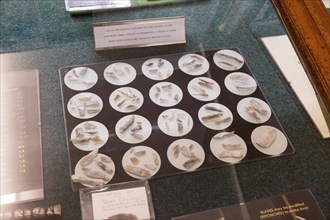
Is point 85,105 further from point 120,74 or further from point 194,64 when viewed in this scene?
point 194,64

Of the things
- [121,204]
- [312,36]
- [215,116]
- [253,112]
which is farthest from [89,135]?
[312,36]

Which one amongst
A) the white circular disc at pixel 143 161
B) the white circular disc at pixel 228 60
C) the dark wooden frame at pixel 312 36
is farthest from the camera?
the white circular disc at pixel 228 60

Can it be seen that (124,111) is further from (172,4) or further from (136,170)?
(172,4)

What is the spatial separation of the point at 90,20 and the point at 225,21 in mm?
409

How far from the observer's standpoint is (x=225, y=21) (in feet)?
3.76

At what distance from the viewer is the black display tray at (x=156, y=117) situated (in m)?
0.84

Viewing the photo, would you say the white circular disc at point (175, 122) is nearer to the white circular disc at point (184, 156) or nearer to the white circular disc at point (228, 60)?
the white circular disc at point (184, 156)

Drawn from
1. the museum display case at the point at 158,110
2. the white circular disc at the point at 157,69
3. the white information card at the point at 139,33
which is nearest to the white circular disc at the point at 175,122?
the museum display case at the point at 158,110

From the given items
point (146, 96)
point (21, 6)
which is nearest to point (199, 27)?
point (146, 96)

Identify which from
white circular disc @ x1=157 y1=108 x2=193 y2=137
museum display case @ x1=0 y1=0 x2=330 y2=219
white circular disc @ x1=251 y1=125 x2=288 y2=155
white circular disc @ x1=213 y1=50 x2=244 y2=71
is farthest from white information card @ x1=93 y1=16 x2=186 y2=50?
white circular disc @ x1=251 y1=125 x2=288 y2=155

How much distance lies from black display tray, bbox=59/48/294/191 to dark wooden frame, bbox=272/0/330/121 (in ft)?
0.69

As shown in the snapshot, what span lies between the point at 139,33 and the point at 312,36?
47cm

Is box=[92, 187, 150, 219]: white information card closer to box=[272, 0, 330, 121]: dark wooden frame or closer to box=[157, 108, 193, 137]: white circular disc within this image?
box=[157, 108, 193, 137]: white circular disc

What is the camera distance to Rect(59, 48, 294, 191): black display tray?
84cm
